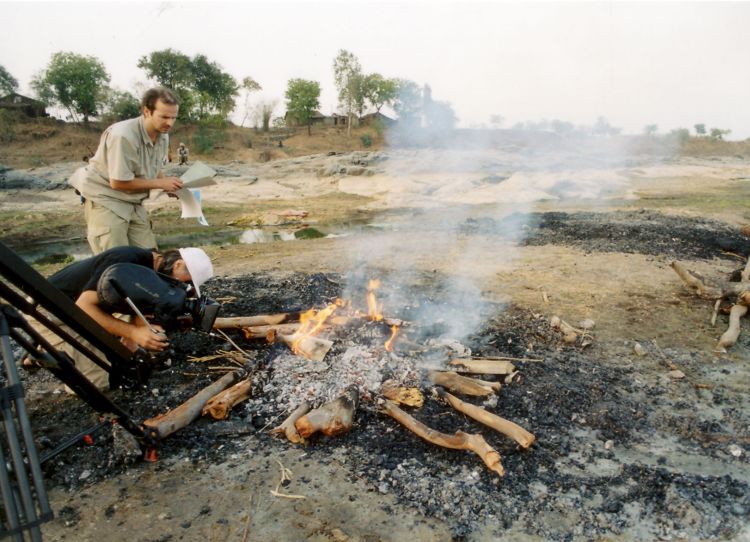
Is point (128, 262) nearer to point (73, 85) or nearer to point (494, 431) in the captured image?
point (494, 431)

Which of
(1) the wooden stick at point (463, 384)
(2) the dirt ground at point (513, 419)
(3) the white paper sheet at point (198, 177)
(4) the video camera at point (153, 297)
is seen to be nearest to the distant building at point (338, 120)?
(2) the dirt ground at point (513, 419)

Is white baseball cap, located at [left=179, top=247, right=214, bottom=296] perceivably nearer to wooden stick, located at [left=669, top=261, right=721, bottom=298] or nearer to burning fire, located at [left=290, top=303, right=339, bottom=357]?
burning fire, located at [left=290, top=303, right=339, bottom=357]

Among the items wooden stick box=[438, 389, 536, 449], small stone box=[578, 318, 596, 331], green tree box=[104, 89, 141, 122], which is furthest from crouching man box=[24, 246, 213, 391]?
green tree box=[104, 89, 141, 122]

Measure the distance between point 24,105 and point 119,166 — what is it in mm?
43336

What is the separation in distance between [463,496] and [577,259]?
21.3ft

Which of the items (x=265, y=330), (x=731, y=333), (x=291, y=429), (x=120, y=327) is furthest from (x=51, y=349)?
(x=731, y=333)

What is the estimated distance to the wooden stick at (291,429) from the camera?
11.1ft

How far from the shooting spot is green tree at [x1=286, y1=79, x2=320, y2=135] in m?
43.2

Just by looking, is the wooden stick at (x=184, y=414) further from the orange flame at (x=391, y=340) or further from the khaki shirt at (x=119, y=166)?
the khaki shirt at (x=119, y=166)

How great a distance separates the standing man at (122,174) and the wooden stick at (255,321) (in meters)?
1.22

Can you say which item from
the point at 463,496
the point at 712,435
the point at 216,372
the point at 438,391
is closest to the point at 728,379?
the point at 712,435

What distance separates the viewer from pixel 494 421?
3.41 meters

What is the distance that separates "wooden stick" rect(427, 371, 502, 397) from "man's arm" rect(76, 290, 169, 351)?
2185 millimetres

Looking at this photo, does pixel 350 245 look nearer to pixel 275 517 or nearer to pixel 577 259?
pixel 577 259
